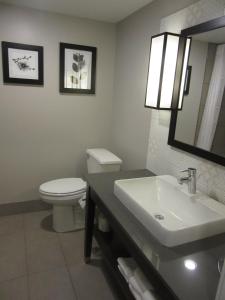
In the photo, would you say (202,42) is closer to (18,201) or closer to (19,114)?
(19,114)

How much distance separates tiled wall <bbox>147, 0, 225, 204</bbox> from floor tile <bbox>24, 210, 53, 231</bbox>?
1263mm

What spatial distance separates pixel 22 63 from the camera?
2.19 meters

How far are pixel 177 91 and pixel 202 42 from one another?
0.32 meters

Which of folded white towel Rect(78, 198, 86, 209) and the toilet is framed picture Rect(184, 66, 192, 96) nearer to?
the toilet

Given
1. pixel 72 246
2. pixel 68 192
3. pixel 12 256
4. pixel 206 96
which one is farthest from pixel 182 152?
pixel 12 256

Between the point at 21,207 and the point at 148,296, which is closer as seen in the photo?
the point at 148,296

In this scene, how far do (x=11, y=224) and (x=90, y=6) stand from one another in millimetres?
2230

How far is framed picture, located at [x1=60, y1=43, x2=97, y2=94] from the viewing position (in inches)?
91.1

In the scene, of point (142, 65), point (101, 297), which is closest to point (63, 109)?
point (142, 65)

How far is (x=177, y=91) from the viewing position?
1.54 meters

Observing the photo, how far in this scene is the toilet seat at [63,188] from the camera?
6.88ft

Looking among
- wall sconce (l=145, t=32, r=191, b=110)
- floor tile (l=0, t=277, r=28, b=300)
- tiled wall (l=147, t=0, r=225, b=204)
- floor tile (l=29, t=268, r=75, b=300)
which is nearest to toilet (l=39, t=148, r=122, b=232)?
tiled wall (l=147, t=0, r=225, b=204)

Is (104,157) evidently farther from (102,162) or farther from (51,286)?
(51,286)

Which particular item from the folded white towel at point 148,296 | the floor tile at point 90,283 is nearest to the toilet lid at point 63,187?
the floor tile at point 90,283
